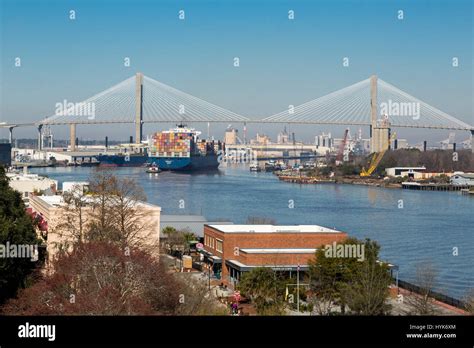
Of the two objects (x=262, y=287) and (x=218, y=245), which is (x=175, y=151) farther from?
(x=262, y=287)

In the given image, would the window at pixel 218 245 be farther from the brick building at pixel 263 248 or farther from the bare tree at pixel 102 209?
the bare tree at pixel 102 209

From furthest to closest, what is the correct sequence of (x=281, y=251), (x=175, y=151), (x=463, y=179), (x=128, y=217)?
(x=175, y=151), (x=463, y=179), (x=281, y=251), (x=128, y=217)

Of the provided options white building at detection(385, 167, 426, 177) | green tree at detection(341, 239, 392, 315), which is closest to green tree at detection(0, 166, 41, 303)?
green tree at detection(341, 239, 392, 315)

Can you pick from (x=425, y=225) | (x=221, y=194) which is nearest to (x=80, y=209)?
(x=425, y=225)

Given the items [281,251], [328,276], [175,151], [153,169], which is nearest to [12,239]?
[328,276]

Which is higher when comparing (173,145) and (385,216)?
(173,145)

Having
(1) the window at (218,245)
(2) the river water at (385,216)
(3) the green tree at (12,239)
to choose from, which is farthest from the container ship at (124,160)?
(3) the green tree at (12,239)

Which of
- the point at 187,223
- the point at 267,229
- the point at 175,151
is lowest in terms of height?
the point at 187,223
